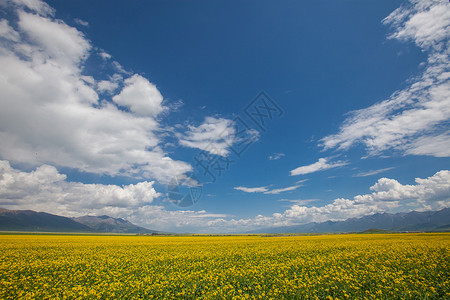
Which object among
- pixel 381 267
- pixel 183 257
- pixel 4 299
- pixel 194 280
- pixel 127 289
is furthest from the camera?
pixel 183 257

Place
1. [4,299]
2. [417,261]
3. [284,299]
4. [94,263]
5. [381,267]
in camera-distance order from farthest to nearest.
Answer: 1. [94,263]
2. [417,261]
3. [381,267]
4. [4,299]
5. [284,299]

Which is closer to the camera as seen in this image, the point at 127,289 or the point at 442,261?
the point at 127,289

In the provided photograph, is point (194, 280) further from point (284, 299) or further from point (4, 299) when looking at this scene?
point (4, 299)

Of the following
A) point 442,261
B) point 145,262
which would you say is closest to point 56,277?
point 145,262

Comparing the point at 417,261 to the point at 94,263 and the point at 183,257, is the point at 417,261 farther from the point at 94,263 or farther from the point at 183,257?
the point at 94,263

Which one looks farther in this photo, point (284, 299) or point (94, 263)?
point (94, 263)

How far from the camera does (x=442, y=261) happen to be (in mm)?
15719

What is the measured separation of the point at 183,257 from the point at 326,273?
12.6m

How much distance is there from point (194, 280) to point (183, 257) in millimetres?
8282

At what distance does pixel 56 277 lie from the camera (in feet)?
43.4

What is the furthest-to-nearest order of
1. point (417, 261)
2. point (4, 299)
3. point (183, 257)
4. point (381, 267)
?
1. point (183, 257)
2. point (417, 261)
3. point (381, 267)
4. point (4, 299)

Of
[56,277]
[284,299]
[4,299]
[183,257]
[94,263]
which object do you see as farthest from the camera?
[183,257]

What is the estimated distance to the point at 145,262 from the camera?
17.5m

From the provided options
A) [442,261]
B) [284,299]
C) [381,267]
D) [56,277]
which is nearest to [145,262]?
[56,277]
